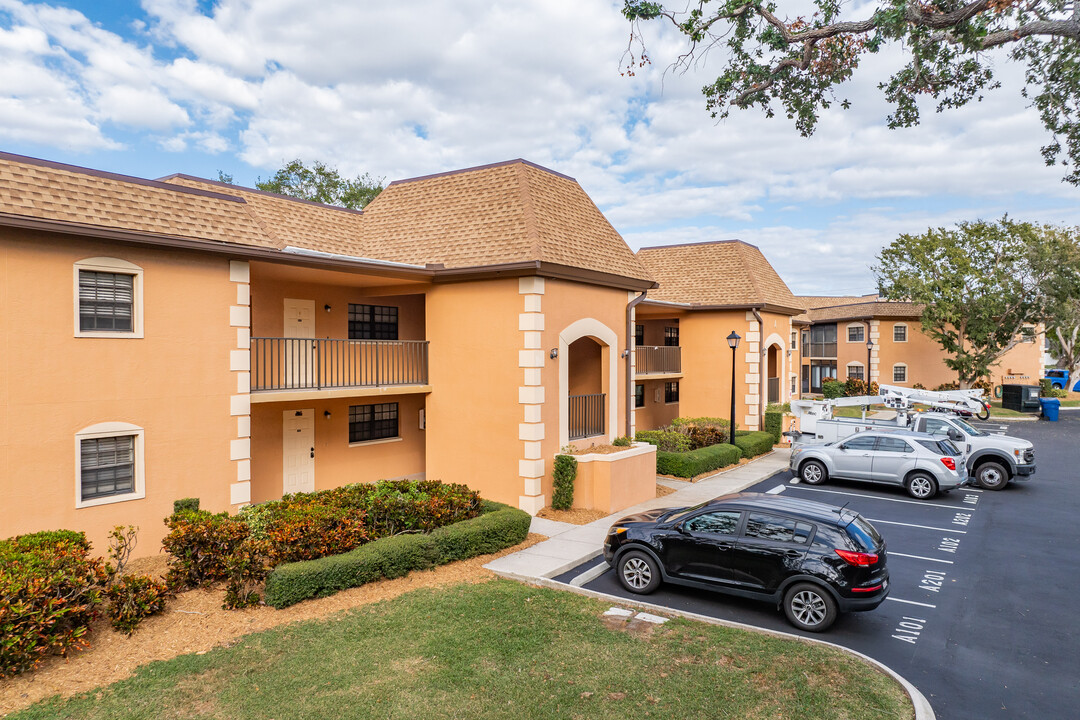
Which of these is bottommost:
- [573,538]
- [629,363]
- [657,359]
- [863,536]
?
[573,538]

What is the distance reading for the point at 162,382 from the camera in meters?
10.9

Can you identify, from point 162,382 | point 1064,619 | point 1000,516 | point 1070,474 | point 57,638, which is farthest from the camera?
point 1070,474

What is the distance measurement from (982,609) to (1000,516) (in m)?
6.75

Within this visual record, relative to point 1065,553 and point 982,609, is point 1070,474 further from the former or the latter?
point 982,609

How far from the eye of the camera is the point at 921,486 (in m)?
15.8

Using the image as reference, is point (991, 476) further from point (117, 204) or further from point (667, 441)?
point (117, 204)

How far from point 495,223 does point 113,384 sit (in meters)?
8.46

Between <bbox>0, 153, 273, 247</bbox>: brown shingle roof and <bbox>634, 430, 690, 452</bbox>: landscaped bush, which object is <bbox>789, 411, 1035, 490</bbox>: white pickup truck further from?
<bbox>0, 153, 273, 247</bbox>: brown shingle roof

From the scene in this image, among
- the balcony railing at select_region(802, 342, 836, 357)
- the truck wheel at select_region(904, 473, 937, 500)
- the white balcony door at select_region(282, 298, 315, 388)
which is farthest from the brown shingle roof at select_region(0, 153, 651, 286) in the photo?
the balcony railing at select_region(802, 342, 836, 357)

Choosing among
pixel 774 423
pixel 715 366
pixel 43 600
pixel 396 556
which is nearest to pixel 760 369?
pixel 715 366

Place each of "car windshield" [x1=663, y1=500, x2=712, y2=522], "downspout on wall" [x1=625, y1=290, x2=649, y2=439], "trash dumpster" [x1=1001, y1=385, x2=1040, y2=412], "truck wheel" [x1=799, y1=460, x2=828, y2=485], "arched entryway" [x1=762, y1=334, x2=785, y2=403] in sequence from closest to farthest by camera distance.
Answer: "car windshield" [x1=663, y1=500, x2=712, y2=522], "downspout on wall" [x1=625, y1=290, x2=649, y2=439], "truck wheel" [x1=799, y1=460, x2=828, y2=485], "arched entryway" [x1=762, y1=334, x2=785, y2=403], "trash dumpster" [x1=1001, y1=385, x2=1040, y2=412]

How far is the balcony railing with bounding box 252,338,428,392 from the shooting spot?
13.6 metres

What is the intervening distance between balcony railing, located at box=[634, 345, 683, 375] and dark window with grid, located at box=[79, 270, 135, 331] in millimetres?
15527

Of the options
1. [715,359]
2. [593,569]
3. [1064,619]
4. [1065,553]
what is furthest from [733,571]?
[715,359]
